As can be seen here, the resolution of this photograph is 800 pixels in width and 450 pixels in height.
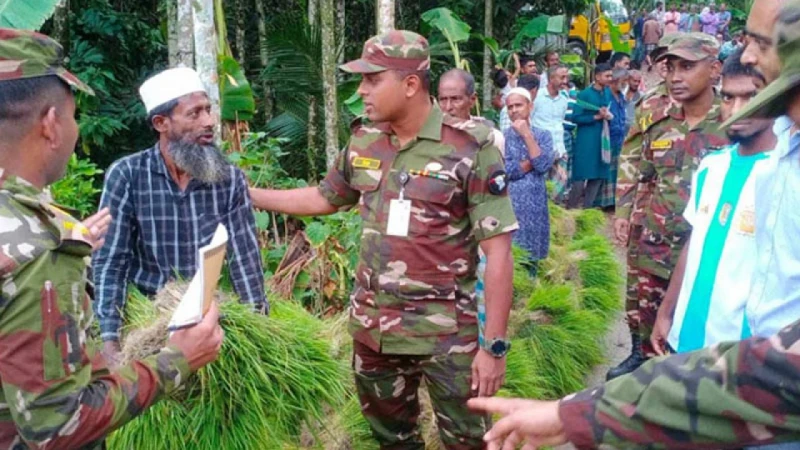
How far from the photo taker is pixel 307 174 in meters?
8.68

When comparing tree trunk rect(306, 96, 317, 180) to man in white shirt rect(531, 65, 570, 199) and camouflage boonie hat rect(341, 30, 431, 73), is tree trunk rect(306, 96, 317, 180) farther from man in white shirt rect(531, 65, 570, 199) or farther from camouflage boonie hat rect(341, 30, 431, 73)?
camouflage boonie hat rect(341, 30, 431, 73)

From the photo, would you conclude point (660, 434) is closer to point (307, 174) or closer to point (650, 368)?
point (650, 368)

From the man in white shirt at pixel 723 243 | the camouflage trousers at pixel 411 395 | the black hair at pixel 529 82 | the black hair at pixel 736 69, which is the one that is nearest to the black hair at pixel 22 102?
the camouflage trousers at pixel 411 395

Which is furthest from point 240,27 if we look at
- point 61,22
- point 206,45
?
point 206,45

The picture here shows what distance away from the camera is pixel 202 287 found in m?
1.84

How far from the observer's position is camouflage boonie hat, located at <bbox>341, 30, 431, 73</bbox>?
113 inches

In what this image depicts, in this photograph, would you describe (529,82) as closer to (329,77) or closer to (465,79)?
(329,77)

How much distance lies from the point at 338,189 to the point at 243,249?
1.57 feet

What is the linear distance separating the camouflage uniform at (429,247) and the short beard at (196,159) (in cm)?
59

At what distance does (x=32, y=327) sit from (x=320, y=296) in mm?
3473

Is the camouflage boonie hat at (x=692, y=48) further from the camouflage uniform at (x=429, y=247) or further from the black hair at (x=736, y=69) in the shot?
the camouflage uniform at (x=429, y=247)

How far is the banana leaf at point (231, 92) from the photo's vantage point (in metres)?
5.98

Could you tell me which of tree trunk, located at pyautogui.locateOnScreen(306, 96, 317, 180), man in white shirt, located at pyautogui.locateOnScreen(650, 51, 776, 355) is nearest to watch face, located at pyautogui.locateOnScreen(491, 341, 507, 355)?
man in white shirt, located at pyautogui.locateOnScreen(650, 51, 776, 355)

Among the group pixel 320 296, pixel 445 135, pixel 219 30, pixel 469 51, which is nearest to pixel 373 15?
pixel 469 51
